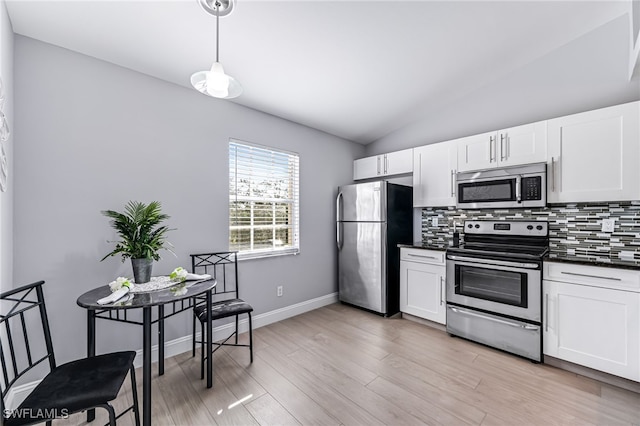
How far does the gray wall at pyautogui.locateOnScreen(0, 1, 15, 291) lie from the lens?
155cm

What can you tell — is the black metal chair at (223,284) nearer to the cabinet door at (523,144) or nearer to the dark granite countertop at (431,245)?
the dark granite countertop at (431,245)

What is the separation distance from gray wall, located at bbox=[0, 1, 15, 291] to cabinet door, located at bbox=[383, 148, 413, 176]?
3.53m

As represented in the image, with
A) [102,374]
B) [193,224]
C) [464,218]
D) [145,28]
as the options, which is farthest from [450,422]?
[145,28]

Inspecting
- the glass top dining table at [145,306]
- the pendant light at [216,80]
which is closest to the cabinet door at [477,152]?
the pendant light at [216,80]

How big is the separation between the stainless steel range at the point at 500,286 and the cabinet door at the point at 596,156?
0.47 meters

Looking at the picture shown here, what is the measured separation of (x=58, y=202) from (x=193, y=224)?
95 centimetres

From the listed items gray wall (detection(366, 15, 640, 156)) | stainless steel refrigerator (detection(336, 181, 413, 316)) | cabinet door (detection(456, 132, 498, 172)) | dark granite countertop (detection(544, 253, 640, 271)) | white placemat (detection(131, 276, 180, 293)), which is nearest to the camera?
white placemat (detection(131, 276, 180, 293))

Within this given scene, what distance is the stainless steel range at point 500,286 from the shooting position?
7.88 ft

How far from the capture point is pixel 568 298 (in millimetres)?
2252

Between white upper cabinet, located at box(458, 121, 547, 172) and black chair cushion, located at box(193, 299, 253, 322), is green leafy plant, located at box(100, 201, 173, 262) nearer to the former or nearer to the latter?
black chair cushion, located at box(193, 299, 253, 322)

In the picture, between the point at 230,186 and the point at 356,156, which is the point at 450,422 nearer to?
the point at 230,186

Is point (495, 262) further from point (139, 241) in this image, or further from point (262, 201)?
point (139, 241)

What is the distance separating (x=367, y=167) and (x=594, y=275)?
2698 millimetres

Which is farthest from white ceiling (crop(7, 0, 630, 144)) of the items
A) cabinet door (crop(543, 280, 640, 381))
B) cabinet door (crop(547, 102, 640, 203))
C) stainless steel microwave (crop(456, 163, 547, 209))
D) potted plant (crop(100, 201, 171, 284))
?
cabinet door (crop(543, 280, 640, 381))
